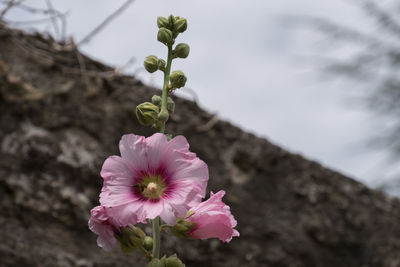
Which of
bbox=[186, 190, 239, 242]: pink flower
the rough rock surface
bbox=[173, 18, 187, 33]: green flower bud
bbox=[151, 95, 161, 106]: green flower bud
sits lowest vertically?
bbox=[186, 190, 239, 242]: pink flower

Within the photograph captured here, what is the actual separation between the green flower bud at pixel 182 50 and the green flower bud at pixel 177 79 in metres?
0.03

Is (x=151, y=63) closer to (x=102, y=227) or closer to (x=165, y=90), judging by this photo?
(x=165, y=90)

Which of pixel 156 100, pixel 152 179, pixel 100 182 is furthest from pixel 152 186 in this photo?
pixel 100 182

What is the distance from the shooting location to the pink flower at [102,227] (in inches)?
26.2

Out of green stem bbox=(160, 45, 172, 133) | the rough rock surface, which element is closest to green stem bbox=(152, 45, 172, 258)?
green stem bbox=(160, 45, 172, 133)

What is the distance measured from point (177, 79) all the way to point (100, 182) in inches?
41.1

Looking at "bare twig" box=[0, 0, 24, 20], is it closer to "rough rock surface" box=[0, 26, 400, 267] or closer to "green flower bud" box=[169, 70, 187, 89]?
"rough rock surface" box=[0, 26, 400, 267]

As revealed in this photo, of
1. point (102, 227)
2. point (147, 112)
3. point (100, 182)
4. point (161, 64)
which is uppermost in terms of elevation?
point (100, 182)

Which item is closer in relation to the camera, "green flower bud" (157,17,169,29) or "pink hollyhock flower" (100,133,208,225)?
"pink hollyhock flower" (100,133,208,225)

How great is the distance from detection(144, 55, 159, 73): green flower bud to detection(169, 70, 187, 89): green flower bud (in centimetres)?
4

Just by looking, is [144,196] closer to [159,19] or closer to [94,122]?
[159,19]

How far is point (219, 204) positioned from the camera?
0.69 meters

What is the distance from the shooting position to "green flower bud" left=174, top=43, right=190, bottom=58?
0.74 meters

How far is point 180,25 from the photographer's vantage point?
0.76 metres
